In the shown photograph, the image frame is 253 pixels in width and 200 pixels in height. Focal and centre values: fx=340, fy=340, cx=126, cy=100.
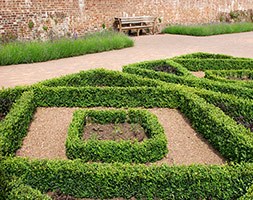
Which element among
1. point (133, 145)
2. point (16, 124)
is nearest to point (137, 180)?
point (133, 145)

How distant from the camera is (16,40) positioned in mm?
12281

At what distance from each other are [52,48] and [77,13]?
4509 millimetres

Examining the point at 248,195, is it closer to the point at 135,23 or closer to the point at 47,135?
the point at 47,135

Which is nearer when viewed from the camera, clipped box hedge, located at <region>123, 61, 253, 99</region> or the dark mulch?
clipped box hedge, located at <region>123, 61, 253, 99</region>

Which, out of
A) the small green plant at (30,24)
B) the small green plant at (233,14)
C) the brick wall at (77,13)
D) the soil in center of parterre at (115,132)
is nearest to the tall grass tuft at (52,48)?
the brick wall at (77,13)

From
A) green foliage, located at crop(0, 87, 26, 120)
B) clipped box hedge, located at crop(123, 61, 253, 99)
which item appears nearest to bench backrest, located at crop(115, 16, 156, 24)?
clipped box hedge, located at crop(123, 61, 253, 99)

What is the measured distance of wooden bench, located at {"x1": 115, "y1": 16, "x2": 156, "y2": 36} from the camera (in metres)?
16.2

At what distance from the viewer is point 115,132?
501 cm

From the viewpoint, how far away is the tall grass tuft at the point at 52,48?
9.95m

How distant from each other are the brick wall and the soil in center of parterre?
8.47 meters

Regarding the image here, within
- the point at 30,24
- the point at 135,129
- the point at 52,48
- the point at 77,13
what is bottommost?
the point at 135,129

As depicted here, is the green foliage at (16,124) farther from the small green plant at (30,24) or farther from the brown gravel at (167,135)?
the small green plant at (30,24)

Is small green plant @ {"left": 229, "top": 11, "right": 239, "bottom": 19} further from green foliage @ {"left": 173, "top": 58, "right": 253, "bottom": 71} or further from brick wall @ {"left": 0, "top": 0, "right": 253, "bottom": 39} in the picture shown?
green foliage @ {"left": 173, "top": 58, "right": 253, "bottom": 71}

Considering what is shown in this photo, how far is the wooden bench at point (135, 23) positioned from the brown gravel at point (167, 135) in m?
10.8
